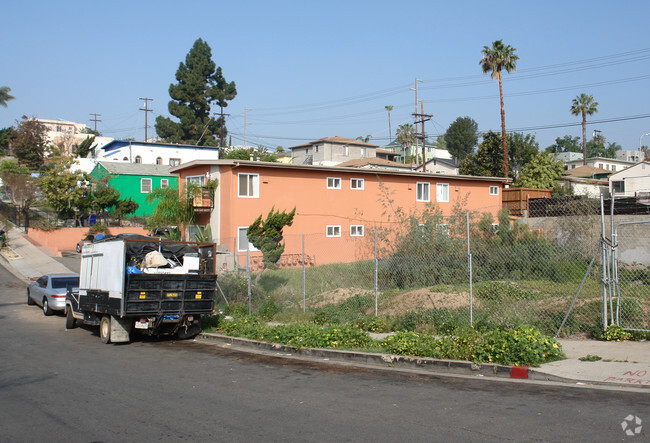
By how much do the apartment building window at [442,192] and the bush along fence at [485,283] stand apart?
18351 mm

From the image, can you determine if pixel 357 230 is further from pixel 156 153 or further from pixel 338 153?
pixel 338 153

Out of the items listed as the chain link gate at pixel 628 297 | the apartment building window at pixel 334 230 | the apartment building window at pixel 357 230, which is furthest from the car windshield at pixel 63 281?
the apartment building window at pixel 357 230

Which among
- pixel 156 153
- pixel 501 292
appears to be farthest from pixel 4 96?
pixel 501 292

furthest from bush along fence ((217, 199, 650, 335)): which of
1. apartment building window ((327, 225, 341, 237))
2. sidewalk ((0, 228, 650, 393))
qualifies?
apartment building window ((327, 225, 341, 237))

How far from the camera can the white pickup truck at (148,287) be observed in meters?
12.7

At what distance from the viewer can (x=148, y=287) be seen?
501 inches

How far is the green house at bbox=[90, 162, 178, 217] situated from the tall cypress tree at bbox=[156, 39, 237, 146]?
85.7 feet

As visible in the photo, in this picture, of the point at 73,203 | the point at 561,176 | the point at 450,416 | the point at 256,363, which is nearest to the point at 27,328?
the point at 256,363

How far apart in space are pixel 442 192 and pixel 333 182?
871 cm

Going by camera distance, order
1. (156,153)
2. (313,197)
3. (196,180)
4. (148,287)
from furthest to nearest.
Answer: (156,153) < (313,197) < (196,180) < (148,287)

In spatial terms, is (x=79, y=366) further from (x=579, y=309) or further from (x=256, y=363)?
(x=579, y=309)

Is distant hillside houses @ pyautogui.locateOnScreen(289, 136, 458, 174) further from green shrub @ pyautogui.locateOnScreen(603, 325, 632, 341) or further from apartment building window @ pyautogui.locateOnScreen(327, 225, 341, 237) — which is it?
green shrub @ pyautogui.locateOnScreen(603, 325, 632, 341)

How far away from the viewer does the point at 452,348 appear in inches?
388

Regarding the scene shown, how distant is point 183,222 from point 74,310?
1519 centimetres
